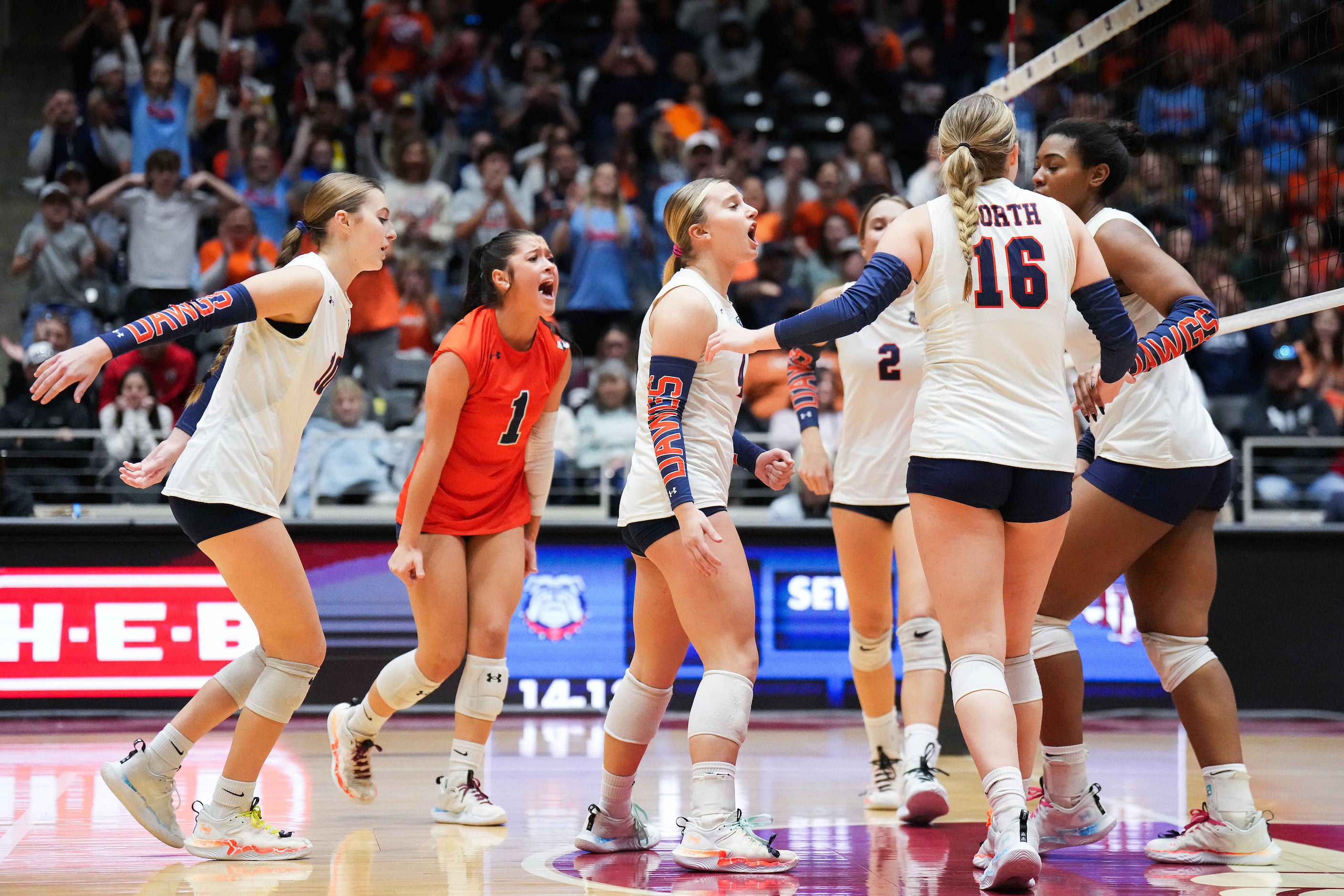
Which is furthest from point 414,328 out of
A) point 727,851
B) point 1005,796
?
point 1005,796

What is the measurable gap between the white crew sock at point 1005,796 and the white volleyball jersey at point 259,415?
2.16 m

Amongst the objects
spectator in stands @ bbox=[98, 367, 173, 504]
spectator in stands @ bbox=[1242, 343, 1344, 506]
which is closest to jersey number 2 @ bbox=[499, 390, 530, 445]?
spectator in stands @ bbox=[98, 367, 173, 504]

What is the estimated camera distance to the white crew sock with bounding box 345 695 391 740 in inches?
185

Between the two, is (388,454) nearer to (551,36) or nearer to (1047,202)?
(1047,202)

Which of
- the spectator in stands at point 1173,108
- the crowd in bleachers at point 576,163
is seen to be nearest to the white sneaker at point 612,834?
the crowd in bleachers at point 576,163

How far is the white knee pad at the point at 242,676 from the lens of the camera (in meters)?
4.07

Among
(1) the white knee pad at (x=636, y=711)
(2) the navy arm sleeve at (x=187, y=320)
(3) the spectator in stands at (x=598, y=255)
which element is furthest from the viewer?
(3) the spectator in stands at (x=598, y=255)

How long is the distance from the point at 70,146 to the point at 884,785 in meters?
9.23

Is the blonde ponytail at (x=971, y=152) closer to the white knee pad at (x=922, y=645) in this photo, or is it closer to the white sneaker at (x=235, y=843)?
the white knee pad at (x=922, y=645)

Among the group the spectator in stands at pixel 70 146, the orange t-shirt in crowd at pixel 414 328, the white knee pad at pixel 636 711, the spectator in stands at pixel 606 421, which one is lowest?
the white knee pad at pixel 636 711

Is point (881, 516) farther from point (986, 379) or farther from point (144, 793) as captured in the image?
point (144, 793)

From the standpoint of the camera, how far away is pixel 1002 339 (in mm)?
3424

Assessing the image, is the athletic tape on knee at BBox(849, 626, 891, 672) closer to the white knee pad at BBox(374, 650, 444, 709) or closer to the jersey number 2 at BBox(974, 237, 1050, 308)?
the white knee pad at BBox(374, 650, 444, 709)

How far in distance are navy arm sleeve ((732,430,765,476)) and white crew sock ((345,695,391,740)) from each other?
64.9 inches
